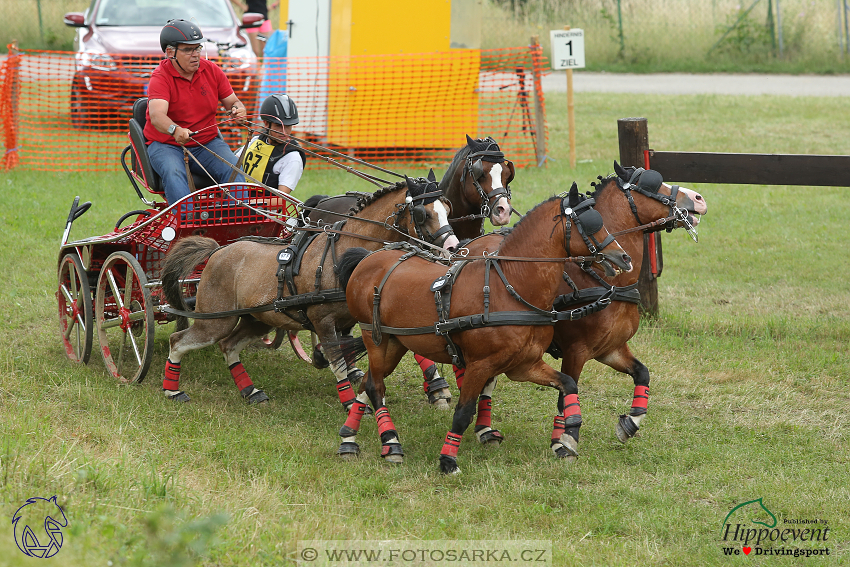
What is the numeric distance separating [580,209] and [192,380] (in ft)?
12.6

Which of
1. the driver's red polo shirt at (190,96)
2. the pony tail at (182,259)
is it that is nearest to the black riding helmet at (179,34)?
the driver's red polo shirt at (190,96)

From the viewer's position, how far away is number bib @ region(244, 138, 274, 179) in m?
7.41

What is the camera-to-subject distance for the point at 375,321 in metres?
5.43

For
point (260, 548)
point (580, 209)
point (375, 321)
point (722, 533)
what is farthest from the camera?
point (375, 321)

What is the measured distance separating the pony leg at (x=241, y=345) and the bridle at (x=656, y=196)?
3.06m

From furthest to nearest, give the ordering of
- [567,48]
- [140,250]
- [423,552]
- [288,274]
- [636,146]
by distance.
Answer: [567,48] → [636,146] → [140,250] → [288,274] → [423,552]

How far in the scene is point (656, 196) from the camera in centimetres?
539

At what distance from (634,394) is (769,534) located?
150cm

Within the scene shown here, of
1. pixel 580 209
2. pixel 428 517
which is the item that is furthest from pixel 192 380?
pixel 580 209

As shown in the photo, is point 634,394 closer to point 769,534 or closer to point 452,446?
point 452,446

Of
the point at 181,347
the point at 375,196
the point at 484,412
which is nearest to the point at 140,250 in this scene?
the point at 181,347

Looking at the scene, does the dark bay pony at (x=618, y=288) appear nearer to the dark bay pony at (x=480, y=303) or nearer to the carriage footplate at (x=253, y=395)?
the dark bay pony at (x=480, y=303)

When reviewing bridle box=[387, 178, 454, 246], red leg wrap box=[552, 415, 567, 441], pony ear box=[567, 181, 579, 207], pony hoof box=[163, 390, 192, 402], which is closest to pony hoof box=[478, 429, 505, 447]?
red leg wrap box=[552, 415, 567, 441]

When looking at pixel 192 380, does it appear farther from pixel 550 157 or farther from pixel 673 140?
pixel 673 140
